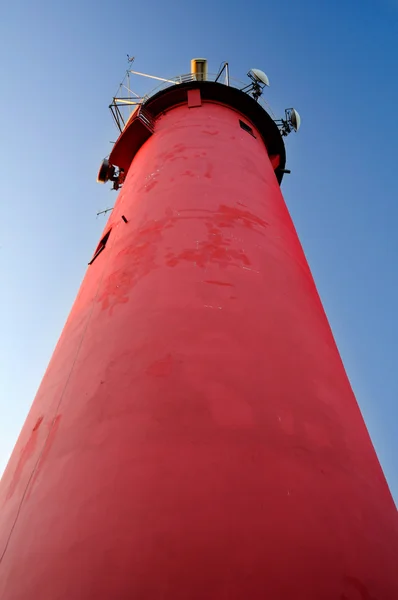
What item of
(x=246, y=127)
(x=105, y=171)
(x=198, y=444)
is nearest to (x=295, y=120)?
(x=246, y=127)

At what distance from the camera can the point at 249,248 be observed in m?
5.55

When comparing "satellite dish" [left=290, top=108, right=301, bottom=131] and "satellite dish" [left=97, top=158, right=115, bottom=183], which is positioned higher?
"satellite dish" [left=290, top=108, right=301, bottom=131]

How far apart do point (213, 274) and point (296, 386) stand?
1.62 metres

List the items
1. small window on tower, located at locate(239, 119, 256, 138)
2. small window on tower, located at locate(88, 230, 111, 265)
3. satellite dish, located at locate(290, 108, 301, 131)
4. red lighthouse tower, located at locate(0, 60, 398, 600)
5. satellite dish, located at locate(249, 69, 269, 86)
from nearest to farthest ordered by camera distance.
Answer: red lighthouse tower, located at locate(0, 60, 398, 600) → small window on tower, located at locate(88, 230, 111, 265) → small window on tower, located at locate(239, 119, 256, 138) → satellite dish, located at locate(249, 69, 269, 86) → satellite dish, located at locate(290, 108, 301, 131)

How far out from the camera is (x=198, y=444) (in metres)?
3.34

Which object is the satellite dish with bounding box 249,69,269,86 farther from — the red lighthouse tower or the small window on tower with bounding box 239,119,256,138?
the red lighthouse tower

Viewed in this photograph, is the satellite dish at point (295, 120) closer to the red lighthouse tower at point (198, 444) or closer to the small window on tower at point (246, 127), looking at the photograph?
the small window on tower at point (246, 127)

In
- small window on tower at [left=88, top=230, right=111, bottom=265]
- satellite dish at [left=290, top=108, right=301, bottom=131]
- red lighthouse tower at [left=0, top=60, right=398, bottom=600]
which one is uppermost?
satellite dish at [left=290, top=108, right=301, bottom=131]

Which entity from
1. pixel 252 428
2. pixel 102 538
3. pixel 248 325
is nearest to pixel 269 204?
pixel 248 325

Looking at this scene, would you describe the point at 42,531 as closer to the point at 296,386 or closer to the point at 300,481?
the point at 300,481

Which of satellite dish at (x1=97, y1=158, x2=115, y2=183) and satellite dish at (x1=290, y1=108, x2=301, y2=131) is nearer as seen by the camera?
satellite dish at (x1=97, y1=158, x2=115, y2=183)

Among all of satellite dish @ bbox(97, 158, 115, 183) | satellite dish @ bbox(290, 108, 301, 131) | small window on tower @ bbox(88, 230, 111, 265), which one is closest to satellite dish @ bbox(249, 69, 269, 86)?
satellite dish @ bbox(290, 108, 301, 131)

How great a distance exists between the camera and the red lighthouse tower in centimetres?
280

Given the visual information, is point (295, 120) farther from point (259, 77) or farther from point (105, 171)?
point (105, 171)
